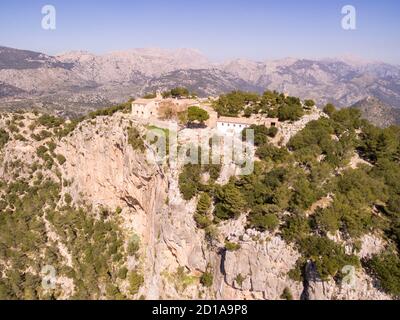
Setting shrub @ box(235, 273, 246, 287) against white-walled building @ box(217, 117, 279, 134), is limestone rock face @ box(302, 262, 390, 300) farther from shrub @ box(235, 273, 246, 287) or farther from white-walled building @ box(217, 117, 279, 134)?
white-walled building @ box(217, 117, 279, 134)

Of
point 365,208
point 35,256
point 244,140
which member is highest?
point 244,140

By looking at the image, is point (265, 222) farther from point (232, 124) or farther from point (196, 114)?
point (196, 114)

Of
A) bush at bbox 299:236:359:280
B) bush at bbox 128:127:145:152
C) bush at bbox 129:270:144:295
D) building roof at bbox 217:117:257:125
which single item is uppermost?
building roof at bbox 217:117:257:125

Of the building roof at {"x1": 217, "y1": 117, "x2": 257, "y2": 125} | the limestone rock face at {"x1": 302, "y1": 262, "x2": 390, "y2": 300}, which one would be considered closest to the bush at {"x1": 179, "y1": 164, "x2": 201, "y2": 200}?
the building roof at {"x1": 217, "y1": 117, "x2": 257, "y2": 125}

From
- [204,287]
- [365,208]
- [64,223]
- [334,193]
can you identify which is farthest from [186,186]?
[64,223]

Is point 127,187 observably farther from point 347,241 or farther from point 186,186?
point 347,241

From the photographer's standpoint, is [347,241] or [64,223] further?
[64,223]

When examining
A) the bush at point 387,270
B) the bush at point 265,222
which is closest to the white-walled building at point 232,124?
the bush at point 265,222

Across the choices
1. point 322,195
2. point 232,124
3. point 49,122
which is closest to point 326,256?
point 322,195
